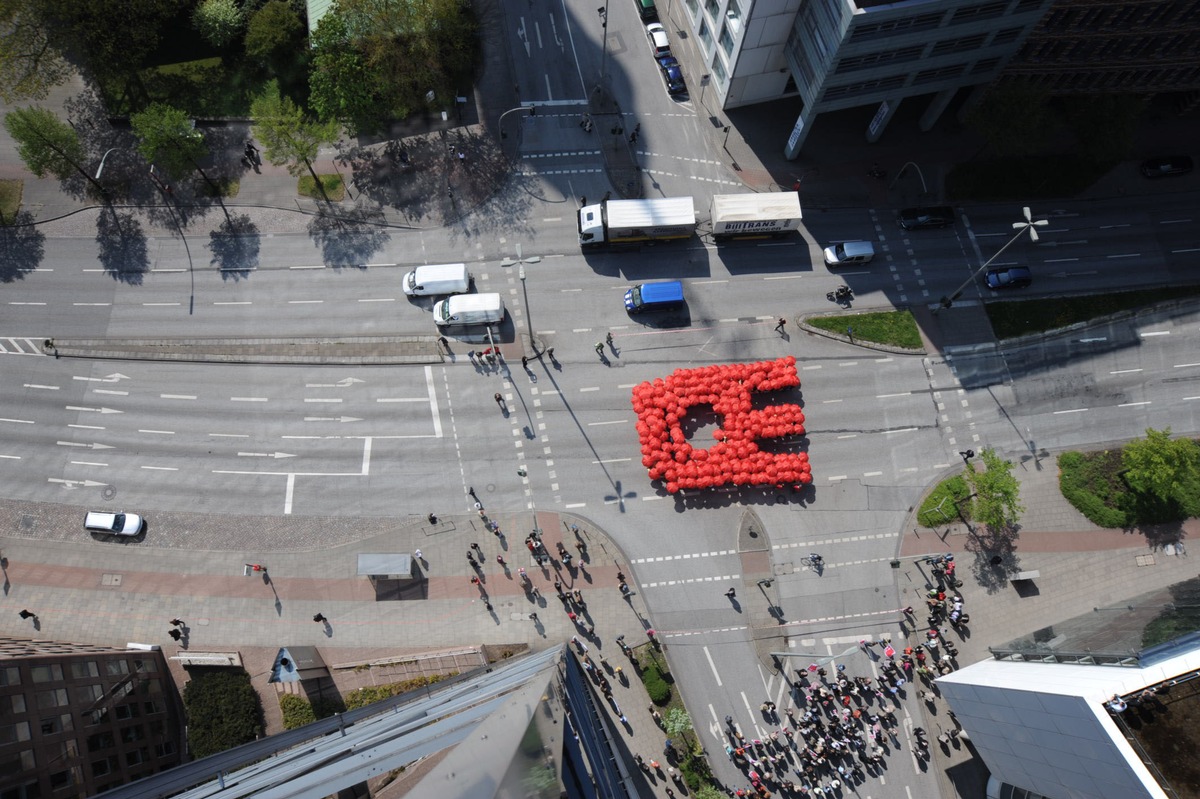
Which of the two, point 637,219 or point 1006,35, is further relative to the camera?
point 637,219

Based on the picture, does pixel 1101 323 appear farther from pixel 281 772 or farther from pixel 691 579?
pixel 281 772

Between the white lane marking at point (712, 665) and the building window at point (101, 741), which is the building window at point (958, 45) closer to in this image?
the white lane marking at point (712, 665)

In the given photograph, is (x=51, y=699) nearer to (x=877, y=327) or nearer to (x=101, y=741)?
(x=101, y=741)

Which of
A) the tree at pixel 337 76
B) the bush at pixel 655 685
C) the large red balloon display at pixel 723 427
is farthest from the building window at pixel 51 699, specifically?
the tree at pixel 337 76

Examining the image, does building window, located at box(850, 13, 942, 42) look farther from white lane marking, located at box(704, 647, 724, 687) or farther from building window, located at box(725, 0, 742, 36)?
white lane marking, located at box(704, 647, 724, 687)

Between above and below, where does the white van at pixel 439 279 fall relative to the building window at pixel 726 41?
below

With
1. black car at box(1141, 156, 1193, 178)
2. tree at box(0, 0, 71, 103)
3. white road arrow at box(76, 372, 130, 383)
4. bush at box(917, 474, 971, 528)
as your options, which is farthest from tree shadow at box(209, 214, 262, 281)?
black car at box(1141, 156, 1193, 178)

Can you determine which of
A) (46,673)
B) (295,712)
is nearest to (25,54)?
(46,673)
